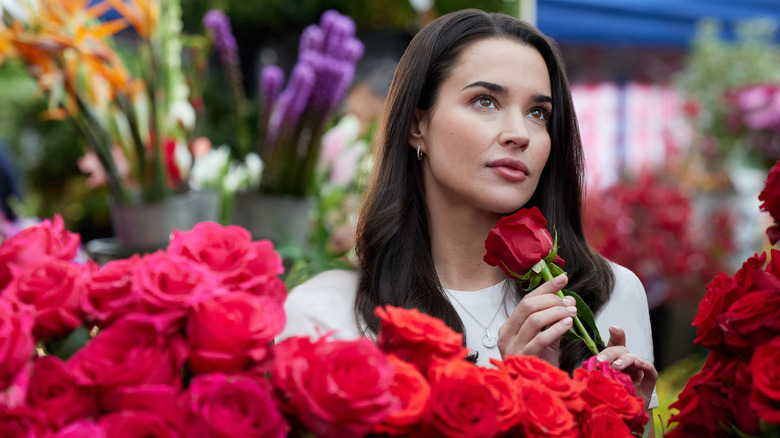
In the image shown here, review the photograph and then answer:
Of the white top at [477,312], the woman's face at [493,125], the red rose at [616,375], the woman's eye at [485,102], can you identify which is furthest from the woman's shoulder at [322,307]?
the red rose at [616,375]

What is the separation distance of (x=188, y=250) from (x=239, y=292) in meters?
0.09

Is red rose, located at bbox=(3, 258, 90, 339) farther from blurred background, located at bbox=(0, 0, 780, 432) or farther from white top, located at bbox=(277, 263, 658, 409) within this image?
blurred background, located at bbox=(0, 0, 780, 432)

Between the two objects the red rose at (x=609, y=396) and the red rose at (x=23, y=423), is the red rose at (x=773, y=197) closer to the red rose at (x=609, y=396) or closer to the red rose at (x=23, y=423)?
the red rose at (x=609, y=396)

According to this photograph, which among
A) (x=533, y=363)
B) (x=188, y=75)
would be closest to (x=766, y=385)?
(x=533, y=363)

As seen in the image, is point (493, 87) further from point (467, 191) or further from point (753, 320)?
point (753, 320)

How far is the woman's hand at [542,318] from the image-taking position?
98 cm

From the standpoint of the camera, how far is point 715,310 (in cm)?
87

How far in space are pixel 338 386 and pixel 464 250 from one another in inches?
34.1

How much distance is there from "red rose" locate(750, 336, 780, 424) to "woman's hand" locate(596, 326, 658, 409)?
0.26 meters

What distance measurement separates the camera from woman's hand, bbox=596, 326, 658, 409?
1040mm

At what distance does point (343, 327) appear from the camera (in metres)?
1.40

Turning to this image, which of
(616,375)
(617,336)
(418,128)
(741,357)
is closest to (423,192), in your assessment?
(418,128)

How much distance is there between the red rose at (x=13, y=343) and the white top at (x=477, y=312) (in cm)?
72

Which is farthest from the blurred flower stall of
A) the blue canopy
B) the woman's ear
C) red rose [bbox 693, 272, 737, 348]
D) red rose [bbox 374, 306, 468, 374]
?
the blue canopy
